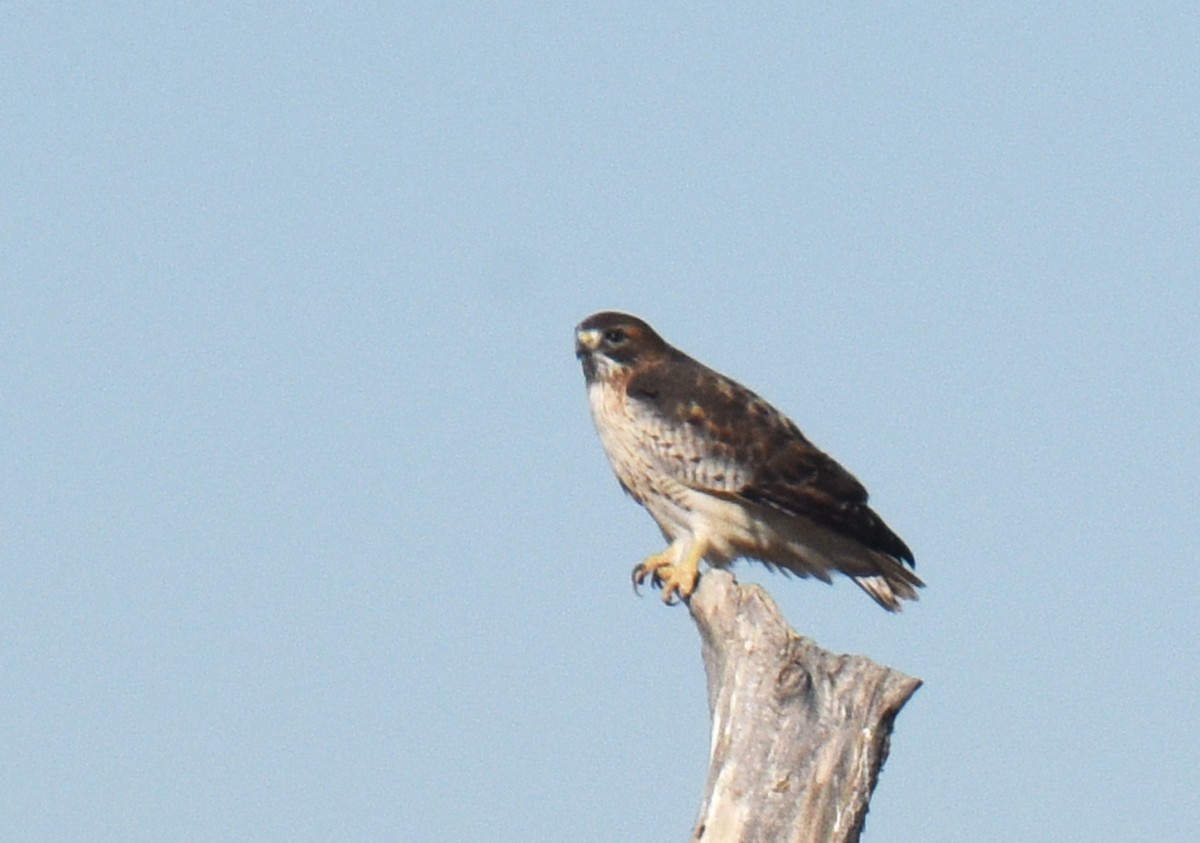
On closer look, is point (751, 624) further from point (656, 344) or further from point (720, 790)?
point (656, 344)

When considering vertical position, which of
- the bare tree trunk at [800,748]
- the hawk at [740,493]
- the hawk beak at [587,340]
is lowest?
the bare tree trunk at [800,748]

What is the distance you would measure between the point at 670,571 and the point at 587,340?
1.74 m

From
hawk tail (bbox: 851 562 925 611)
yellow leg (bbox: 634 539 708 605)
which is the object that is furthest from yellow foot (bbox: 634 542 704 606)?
hawk tail (bbox: 851 562 925 611)

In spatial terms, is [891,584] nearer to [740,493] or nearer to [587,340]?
[740,493]

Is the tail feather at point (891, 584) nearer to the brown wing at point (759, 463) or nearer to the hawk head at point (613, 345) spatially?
the brown wing at point (759, 463)

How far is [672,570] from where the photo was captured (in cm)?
1109

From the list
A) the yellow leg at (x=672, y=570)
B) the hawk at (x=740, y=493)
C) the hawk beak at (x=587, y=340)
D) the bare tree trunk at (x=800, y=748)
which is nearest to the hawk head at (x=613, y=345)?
the hawk beak at (x=587, y=340)

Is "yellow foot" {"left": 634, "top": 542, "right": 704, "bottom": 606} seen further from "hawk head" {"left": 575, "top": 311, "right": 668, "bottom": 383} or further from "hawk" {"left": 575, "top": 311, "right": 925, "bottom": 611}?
"hawk head" {"left": 575, "top": 311, "right": 668, "bottom": 383}

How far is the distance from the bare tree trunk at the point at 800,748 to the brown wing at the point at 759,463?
14.4ft

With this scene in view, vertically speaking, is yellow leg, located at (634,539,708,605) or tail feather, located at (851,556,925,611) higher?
tail feather, located at (851,556,925,611)

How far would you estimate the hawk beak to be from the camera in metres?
12.3

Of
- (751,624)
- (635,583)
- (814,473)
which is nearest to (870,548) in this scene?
(814,473)

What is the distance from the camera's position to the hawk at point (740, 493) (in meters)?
11.4

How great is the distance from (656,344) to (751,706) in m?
5.60
